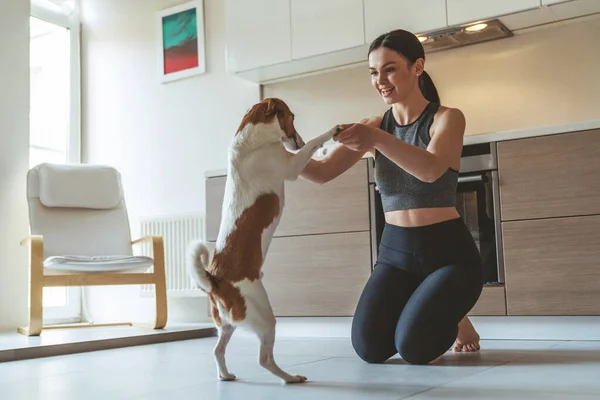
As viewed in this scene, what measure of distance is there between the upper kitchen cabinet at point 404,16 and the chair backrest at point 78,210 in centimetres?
195

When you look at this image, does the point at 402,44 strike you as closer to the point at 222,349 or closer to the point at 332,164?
the point at 332,164

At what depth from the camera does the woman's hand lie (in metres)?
1.95

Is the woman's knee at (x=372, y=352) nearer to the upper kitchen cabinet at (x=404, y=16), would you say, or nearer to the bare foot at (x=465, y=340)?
the bare foot at (x=465, y=340)

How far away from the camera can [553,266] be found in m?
2.87

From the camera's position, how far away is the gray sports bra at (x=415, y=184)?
230 centimetres

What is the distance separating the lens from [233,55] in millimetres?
4102

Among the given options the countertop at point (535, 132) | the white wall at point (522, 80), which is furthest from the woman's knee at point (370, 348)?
the white wall at point (522, 80)

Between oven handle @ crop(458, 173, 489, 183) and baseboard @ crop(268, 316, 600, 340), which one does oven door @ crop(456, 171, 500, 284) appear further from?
baseboard @ crop(268, 316, 600, 340)

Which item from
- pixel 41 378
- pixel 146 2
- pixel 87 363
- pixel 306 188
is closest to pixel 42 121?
pixel 146 2

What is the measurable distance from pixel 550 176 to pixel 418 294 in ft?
3.54

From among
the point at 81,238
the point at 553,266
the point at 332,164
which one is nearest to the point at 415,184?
the point at 332,164

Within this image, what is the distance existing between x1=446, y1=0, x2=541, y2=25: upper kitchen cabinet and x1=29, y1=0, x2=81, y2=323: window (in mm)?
3217

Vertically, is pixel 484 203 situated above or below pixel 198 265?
above

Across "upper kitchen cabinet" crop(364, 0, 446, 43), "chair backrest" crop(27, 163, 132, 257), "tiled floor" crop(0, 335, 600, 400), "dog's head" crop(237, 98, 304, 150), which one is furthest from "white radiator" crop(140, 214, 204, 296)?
"dog's head" crop(237, 98, 304, 150)
